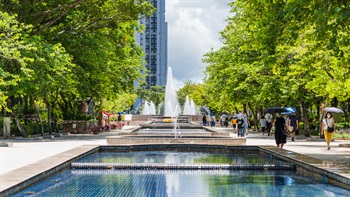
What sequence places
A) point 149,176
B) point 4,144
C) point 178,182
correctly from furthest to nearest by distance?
point 4,144, point 149,176, point 178,182

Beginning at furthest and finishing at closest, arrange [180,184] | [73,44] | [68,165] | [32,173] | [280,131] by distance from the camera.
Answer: [73,44]
[280,131]
[68,165]
[180,184]
[32,173]

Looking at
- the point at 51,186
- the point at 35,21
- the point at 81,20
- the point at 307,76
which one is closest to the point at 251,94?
the point at 307,76

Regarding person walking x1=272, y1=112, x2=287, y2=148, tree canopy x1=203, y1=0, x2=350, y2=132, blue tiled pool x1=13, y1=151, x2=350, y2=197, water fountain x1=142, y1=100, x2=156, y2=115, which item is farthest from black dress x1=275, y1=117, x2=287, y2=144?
water fountain x1=142, y1=100, x2=156, y2=115

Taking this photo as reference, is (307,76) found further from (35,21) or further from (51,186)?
(51,186)

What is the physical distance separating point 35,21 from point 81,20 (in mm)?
3085

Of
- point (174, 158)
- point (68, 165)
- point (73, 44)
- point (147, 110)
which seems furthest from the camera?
point (147, 110)

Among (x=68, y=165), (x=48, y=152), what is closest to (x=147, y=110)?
(x=48, y=152)

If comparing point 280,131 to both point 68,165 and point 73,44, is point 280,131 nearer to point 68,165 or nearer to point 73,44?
point 68,165

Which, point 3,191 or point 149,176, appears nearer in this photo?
point 3,191

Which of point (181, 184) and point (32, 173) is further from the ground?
point (32, 173)

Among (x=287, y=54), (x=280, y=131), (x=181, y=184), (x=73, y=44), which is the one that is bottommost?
(x=181, y=184)

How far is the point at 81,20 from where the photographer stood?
31.5 metres

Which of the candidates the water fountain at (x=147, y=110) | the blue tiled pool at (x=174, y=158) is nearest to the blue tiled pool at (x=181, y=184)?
the blue tiled pool at (x=174, y=158)

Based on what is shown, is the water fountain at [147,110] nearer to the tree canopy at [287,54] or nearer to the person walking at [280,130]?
the tree canopy at [287,54]
